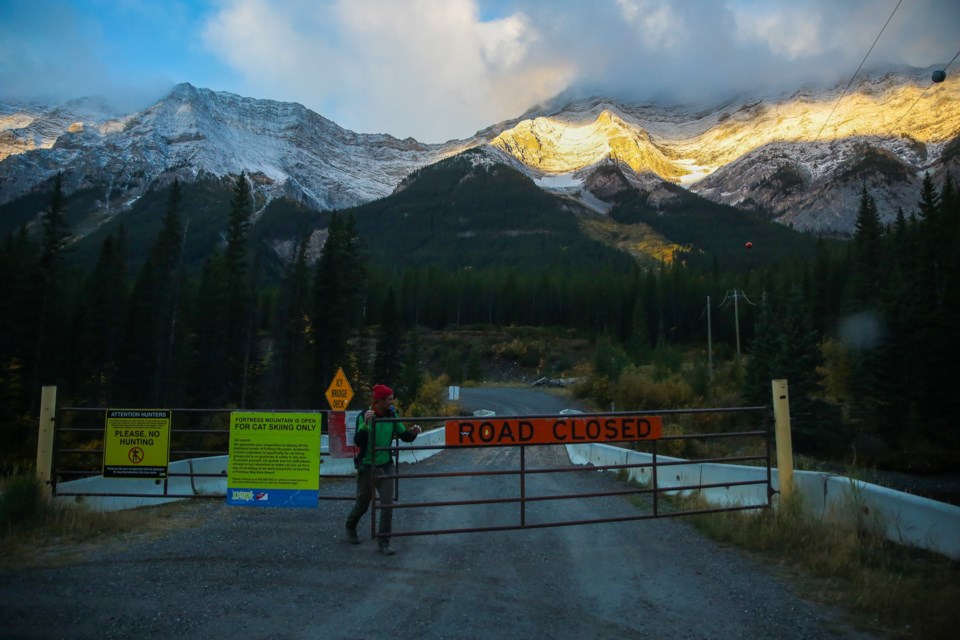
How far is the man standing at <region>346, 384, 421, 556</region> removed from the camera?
26.2 ft

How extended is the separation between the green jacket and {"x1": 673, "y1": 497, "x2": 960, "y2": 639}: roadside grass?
15.1ft

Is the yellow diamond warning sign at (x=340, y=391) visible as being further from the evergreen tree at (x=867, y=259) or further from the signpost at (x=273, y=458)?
the evergreen tree at (x=867, y=259)

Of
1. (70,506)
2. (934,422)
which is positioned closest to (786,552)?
(70,506)

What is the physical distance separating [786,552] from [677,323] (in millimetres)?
113352

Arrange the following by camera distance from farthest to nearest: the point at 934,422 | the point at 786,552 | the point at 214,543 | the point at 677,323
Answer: the point at 677,323
the point at 934,422
the point at 214,543
the point at 786,552

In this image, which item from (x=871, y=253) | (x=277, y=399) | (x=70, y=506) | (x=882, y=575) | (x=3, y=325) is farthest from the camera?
(x=871, y=253)

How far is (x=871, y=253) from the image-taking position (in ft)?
229

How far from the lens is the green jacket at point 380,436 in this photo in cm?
802

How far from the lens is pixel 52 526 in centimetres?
870

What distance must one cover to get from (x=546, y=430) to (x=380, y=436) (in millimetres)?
2173

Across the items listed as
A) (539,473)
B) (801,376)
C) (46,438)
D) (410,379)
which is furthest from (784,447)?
(410,379)

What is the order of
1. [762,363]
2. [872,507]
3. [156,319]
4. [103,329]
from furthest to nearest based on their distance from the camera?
1. [103,329]
2. [156,319]
3. [762,363]
4. [872,507]

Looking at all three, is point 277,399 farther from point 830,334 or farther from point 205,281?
point 830,334

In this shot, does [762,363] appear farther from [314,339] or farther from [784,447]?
[784,447]
